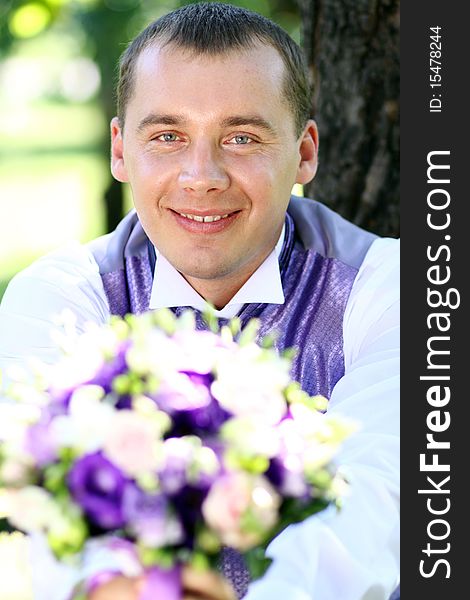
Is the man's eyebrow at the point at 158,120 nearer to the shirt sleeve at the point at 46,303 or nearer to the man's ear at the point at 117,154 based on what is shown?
the man's ear at the point at 117,154

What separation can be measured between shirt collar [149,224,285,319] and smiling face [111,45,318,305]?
58 mm

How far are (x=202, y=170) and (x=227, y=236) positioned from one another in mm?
Result: 221

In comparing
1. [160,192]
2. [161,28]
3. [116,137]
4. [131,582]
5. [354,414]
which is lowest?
[131,582]

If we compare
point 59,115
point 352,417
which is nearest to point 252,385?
point 352,417

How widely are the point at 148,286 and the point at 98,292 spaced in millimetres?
138

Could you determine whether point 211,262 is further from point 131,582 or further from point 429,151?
point 131,582

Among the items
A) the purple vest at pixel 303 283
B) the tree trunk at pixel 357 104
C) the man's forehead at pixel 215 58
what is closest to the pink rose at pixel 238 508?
the purple vest at pixel 303 283

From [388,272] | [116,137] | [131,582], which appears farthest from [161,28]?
[131,582]

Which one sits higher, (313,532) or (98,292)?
(98,292)

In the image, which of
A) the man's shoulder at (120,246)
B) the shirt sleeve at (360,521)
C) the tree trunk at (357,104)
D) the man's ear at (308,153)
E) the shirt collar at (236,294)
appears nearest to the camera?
the shirt sleeve at (360,521)

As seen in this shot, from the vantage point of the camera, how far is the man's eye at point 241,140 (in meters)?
2.80

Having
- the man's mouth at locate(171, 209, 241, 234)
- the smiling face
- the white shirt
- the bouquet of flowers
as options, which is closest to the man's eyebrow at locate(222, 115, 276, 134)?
the smiling face

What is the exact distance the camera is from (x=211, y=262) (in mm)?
2885

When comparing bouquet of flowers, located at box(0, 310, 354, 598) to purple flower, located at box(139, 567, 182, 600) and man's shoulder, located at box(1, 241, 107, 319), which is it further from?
man's shoulder, located at box(1, 241, 107, 319)
